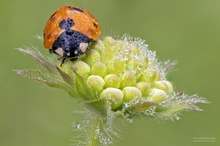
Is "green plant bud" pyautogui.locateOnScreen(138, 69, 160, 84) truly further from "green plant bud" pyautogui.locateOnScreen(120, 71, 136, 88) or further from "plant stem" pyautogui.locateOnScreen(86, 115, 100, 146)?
"plant stem" pyautogui.locateOnScreen(86, 115, 100, 146)

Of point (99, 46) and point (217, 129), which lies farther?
point (217, 129)

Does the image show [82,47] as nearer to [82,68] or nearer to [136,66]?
[82,68]

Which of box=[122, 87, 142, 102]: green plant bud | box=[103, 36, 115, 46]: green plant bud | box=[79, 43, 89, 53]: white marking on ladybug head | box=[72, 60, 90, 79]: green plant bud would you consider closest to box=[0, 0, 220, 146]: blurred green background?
box=[103, 36, 115, 46]: green plant bud

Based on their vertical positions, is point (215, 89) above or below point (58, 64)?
above

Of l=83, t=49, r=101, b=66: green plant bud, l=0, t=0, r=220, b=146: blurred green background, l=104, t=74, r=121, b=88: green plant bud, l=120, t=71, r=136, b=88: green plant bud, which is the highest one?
l=0, t=0, r=220, b=146: blurred green background

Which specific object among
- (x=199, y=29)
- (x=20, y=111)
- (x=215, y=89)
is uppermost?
(x=199, y=29)

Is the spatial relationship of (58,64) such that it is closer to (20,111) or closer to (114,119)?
(114,119)

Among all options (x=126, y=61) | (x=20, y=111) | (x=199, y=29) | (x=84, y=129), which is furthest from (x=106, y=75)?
(x=199, y=29)
